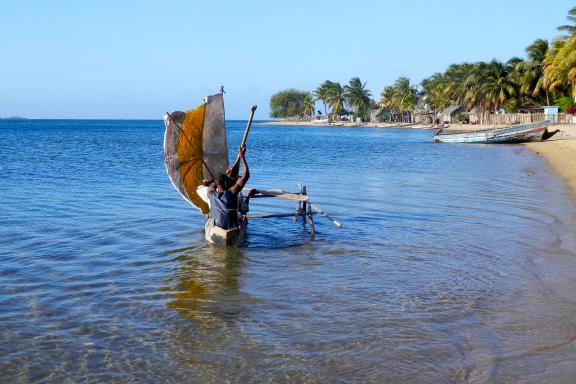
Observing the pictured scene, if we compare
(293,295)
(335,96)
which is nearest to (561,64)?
(293,295)

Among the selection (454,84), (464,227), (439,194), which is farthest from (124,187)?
(454,84)

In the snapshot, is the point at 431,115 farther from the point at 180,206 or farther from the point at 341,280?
the point at 341,280

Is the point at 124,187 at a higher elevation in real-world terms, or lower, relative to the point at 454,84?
lower

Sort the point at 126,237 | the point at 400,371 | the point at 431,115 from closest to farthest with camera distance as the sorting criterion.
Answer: the point at 400,371 → the point at 126,237 → the point at 431,115

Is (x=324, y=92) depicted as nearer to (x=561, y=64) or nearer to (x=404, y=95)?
(x=404, y=95)

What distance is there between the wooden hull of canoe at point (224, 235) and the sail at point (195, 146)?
2.36m

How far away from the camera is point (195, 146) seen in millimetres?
15398

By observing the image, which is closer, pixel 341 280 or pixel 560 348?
pixel 560 348

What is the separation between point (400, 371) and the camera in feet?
22.0

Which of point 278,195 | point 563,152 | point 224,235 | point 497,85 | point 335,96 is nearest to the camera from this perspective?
point 224,235

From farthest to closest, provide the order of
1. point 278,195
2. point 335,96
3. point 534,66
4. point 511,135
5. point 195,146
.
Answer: point 335,96, point 534,66, point 511,135, point 195,146, point 278,195

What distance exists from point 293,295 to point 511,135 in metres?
48.5

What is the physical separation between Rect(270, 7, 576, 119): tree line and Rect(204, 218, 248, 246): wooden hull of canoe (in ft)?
147

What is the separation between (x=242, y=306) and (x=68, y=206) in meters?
11.6
